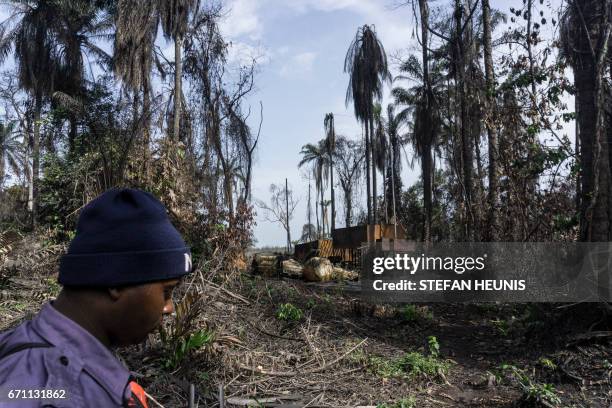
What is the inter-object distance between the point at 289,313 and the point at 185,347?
2.33m

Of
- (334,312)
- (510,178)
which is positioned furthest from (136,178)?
(510,178)

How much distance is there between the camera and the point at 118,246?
4.26ft

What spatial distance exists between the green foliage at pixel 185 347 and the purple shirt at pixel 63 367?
4.76 metres

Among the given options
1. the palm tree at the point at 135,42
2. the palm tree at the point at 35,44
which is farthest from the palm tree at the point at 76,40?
the palm tree at the point at 135,42

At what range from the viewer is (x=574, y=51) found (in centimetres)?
808

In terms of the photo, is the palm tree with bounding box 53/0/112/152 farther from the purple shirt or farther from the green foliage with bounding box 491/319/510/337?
the purple shirt

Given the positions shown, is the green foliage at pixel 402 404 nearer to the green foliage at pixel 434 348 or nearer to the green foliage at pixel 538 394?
the green foliage at pixel 538 394

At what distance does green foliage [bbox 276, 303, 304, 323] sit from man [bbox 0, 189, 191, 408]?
6.63 meters

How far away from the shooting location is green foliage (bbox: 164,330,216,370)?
230 inches

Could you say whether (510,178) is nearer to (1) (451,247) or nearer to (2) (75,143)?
(1) (451,247)

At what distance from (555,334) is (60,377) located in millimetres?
7400

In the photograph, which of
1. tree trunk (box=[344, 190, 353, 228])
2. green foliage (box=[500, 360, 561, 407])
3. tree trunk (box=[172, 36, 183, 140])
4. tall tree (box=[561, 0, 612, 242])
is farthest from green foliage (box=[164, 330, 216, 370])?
tree trunk (box=[344, 190, 353, 228])

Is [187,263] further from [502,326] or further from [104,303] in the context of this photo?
[502,326]

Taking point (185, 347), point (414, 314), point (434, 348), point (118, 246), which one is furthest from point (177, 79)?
point (118, 246)
